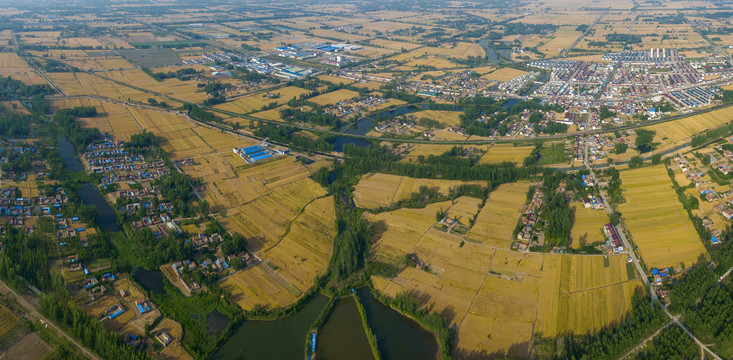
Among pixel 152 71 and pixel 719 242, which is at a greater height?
pixel 719 242

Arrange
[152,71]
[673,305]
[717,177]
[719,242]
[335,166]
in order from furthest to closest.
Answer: [152,71], [335,166], [717,177], [719,242], [673,305]

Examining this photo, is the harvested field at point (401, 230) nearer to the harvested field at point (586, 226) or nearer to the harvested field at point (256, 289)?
the harvested field at point (256, 289)

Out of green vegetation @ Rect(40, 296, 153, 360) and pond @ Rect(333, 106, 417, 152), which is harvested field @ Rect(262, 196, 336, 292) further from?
pond @ Rect(333, 106, 417, 152)

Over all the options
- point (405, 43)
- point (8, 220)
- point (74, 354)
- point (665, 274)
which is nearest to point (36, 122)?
point (8, 220)

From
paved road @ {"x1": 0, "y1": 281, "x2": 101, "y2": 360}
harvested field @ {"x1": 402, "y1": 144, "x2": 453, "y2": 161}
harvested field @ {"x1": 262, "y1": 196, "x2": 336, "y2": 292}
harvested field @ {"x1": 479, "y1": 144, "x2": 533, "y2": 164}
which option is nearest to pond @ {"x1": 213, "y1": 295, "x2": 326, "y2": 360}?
harvested field @ {"x1": 262, "y1": 196, "x2": 336, "y2": 292}

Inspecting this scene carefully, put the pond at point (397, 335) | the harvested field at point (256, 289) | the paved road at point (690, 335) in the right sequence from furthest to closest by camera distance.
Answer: the harvested field at point (256, 289) → the pond at point (397, 335) → the paved road at point (690, 335)

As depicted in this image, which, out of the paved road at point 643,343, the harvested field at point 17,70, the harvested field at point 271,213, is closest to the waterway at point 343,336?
the harvested field at point 271,213

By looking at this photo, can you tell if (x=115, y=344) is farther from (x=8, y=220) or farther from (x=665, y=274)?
(x=665, y=274)
